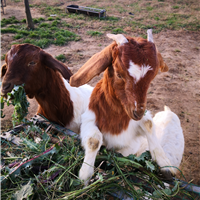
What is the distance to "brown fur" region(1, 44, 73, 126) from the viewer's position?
2137mm

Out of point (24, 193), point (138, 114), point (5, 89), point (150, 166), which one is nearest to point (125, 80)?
point (138, 114)

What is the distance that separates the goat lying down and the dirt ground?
1.08m

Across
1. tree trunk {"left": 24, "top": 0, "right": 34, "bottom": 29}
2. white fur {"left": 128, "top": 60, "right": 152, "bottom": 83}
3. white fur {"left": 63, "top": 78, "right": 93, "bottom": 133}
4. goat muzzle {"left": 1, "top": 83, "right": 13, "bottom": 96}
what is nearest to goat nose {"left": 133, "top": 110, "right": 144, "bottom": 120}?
white fur {"left": 128, "top": 60, "right": 152, "bottom": 83}

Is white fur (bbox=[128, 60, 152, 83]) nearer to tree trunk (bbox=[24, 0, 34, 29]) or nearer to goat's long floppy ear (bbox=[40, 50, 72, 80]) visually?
goat's long floppy ear (bbox=[40, 50, 72, 80])

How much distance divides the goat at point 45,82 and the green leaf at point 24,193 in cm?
108

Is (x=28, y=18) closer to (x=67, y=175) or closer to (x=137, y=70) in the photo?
(x=137, y=70)

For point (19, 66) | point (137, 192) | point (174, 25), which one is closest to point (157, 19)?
point (174, 25)

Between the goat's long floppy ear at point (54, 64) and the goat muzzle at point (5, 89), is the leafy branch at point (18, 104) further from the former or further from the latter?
the goat's long floppy ear at point (54, 64)

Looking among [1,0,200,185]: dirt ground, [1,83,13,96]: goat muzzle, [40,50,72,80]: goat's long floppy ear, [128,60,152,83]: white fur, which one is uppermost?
[128,60,152,83]: white fur

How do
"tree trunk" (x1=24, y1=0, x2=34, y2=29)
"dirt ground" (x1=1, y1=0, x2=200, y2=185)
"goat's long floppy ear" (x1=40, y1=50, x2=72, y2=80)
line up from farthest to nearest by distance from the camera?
"tree trunk" (x1=24, y1=0, x2=34, y2=29), "dirt ground" (x1=1, y1=0, x2=200, y2=185), "goat's long floppy ear" (x1=40, y1=50, x2=72, y2=80)

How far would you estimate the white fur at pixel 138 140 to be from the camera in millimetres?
1742

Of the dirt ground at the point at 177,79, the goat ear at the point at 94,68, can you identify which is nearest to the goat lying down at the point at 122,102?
the goat ear at the point at 94,68

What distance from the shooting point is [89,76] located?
66.0 inches

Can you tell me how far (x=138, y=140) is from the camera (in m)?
2.27
